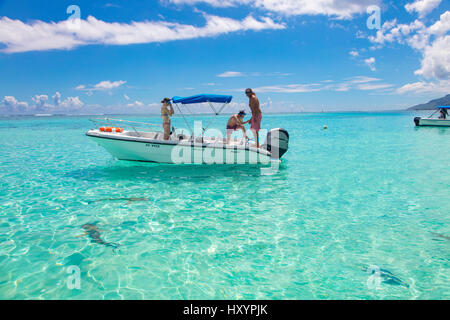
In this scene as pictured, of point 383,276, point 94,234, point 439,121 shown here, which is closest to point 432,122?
point 439,121

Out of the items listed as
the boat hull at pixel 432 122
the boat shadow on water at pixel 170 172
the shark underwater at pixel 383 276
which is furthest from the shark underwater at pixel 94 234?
the boat hull at pixel 432 122

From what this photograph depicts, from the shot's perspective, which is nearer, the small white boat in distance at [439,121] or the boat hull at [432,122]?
the small white boat in distance at [439,121]

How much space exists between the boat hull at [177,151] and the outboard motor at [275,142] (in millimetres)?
455

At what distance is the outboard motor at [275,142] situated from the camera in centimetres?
1205

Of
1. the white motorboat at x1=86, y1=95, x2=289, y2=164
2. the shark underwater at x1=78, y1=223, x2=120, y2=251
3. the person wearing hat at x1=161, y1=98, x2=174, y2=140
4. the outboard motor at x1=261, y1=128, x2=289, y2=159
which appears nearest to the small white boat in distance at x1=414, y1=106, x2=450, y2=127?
the outboard motor at x1=261, y1=128, x2=289, y2=159

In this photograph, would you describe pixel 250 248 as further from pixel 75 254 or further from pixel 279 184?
pixel 279 184

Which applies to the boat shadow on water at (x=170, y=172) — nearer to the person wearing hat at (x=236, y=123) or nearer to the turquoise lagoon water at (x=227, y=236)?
the turquoise lagoon water at (x=227, y=236)

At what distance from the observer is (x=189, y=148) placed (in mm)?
11422

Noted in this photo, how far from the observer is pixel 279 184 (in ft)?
31.6

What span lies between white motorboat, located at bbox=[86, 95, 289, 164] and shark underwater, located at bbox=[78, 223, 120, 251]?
5.77m

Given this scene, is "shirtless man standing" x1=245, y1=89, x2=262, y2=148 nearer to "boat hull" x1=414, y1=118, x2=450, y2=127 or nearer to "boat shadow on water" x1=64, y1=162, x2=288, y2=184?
"boat shadow on water" x1=64, y1=162, x2=288, y2=184

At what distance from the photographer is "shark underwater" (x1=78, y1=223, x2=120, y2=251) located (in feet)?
17.1

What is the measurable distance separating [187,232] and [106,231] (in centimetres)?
181
